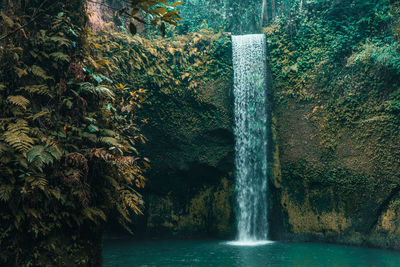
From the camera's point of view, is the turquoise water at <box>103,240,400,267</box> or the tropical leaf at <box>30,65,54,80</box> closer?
the tropical leaf at <box>30,65,54,80</box>

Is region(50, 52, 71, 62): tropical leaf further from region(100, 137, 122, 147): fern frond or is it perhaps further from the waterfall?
the waterfall

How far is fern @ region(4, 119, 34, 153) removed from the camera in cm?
338

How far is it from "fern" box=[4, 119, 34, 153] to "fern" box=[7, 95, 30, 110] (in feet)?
0.68

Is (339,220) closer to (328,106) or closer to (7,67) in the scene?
(328,106)

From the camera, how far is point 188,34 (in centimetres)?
1217

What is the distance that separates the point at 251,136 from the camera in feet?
37.2

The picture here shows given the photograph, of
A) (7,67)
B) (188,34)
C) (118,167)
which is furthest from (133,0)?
(188,34)

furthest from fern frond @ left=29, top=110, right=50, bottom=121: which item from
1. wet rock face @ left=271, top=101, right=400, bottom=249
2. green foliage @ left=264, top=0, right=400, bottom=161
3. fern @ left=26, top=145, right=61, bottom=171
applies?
green foliage @ left=264, top=0, right=400, bottom=161

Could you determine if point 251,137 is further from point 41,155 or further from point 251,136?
point 41,155

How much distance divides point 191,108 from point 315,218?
17.4 feet

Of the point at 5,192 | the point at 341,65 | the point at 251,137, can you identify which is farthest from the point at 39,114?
the point at 341,65

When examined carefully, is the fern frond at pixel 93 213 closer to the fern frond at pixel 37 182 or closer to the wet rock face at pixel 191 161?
the fern frond at pixel 37 182

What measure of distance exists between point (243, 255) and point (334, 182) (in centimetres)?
366

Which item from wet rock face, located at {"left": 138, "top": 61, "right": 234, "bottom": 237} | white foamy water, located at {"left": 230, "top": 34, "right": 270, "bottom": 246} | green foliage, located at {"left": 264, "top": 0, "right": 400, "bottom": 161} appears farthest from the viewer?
wet rock face, located at {"left": 138, "top": 61, "right": 234, "bottom": 237}
